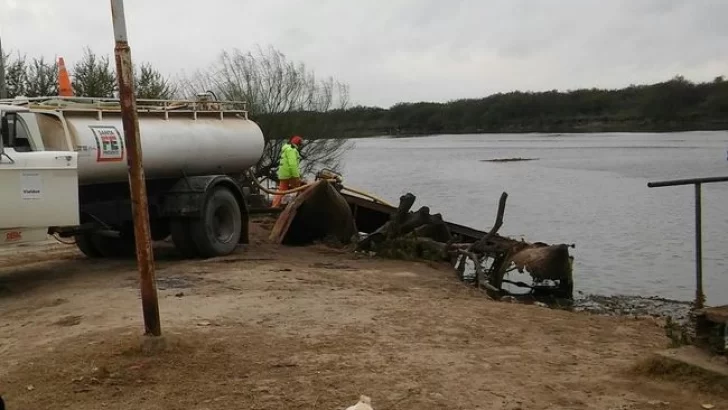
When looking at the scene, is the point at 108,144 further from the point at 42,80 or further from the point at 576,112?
the point at 576,112

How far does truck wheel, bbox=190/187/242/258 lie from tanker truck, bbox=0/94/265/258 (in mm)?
16

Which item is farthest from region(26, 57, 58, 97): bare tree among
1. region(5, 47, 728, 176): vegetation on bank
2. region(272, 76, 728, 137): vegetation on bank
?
region(272, 76, 728, 137): vegetation on bank

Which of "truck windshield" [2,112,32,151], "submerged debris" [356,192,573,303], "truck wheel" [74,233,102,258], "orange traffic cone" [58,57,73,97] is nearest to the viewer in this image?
"truck windshield" [2,112,32,151]

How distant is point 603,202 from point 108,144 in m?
23.7

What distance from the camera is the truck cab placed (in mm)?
9594

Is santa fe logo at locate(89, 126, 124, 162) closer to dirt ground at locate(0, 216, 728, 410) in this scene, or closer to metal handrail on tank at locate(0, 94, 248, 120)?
metal handrail on tank at locate(0, 94, 248, 120)

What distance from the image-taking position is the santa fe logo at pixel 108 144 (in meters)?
10.9

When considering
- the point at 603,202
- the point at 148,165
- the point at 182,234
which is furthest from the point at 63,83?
the point at 603,202

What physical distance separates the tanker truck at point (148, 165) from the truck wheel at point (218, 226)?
0.05 ft

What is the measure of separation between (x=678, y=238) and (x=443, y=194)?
17.4m

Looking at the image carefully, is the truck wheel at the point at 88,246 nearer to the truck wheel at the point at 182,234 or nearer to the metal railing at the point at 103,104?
the truck wheel at the point at 182,234

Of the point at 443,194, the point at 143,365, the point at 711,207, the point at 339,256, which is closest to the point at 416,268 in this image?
the point at 339,256

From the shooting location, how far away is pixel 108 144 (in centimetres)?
1105

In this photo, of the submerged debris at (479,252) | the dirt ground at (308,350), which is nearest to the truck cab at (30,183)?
the dirt ground at (308,350)
